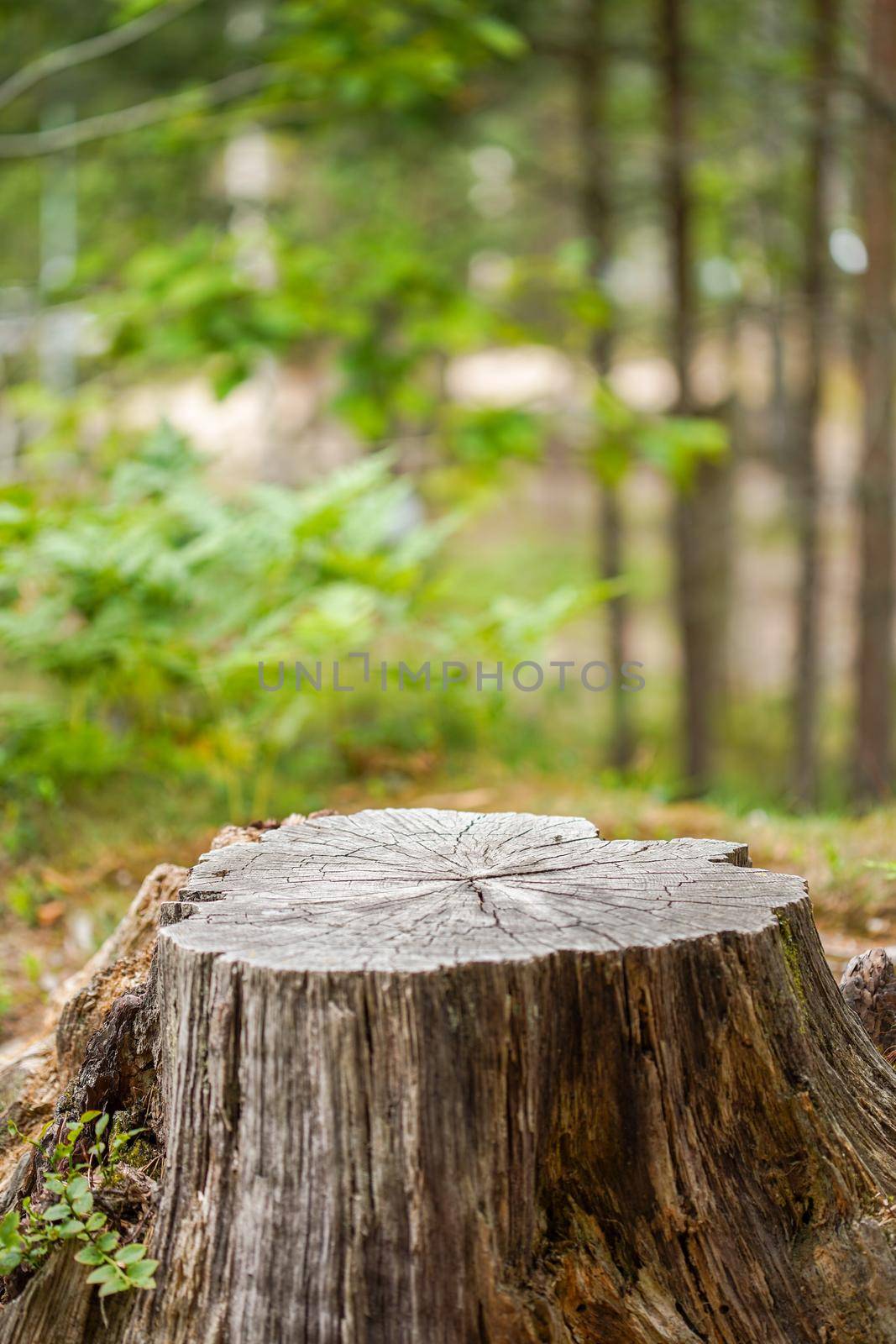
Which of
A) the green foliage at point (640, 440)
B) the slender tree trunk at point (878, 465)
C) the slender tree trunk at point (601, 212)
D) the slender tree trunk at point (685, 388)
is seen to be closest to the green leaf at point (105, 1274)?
the green foliage at point (640, 440)

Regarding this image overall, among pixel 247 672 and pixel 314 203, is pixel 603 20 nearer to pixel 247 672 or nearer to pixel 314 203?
pixel 314 203

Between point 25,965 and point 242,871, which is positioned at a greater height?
point 242,871

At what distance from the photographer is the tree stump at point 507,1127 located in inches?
71.3

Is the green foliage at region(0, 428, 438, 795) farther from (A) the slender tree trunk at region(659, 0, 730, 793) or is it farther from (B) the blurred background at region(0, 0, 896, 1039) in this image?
(A) the slender tree trunk at region(659, 0, 730, 793)

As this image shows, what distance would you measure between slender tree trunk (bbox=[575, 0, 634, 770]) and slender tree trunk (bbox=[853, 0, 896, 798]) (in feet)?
6.54

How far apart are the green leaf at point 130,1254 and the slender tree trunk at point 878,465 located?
6.98 metres

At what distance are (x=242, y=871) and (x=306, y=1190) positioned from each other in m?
0.72

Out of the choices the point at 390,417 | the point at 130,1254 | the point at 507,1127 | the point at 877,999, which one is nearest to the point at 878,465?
the point at 390,417

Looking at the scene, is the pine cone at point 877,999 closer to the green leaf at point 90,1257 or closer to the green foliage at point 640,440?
the green leaf at point 90,1257

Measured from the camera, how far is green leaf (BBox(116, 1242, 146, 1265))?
191 centimetres

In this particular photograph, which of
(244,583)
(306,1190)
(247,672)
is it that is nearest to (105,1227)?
(306,1190)

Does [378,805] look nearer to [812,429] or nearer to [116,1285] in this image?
[116,1285]

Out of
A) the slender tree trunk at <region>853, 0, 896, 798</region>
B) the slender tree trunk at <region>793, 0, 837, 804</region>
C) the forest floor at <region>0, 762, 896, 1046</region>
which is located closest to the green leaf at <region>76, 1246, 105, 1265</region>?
the forest floor at <region>0, 762, 896, 1046</region>

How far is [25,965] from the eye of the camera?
11.7 ft
